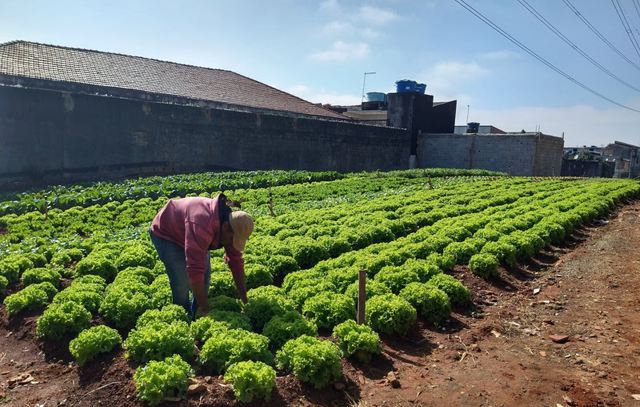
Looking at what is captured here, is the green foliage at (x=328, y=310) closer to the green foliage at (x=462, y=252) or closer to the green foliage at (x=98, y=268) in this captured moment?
the green foliage at (x=462, y=252)

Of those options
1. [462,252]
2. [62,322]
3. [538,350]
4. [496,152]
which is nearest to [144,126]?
[462,252]

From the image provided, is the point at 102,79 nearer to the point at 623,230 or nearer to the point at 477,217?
the point at 477,217

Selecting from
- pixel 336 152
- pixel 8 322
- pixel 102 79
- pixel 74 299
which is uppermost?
pixel 102 79

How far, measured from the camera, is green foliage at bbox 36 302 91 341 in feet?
19.8

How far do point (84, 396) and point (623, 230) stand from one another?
15445 millimetres

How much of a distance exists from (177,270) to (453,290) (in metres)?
4.45

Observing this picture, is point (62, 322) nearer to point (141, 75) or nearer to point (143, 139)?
point (143, 139)

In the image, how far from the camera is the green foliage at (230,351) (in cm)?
519

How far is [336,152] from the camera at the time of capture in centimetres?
3369

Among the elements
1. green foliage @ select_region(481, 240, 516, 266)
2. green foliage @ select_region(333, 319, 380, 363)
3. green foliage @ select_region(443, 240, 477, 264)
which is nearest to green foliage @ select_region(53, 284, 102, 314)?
green foliage @ select_region(333, 319, 380, 363)

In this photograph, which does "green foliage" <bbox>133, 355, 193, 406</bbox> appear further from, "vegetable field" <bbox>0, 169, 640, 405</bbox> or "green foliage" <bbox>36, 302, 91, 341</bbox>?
"green foliage" <bbox>36, 302, 91, 341</bbox>

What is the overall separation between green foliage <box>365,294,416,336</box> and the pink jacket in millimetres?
2018

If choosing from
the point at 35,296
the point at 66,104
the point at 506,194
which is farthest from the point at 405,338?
the point at 66,104

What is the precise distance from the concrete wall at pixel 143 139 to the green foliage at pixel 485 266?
1935 cm
